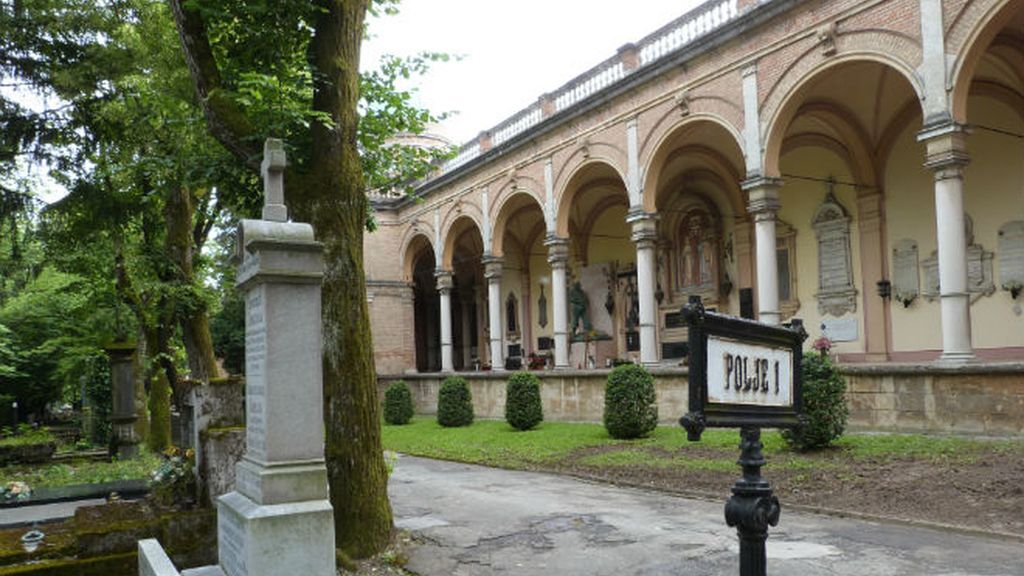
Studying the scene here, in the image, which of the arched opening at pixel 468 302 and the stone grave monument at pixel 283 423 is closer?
the stone grave monument at pixel 283 423

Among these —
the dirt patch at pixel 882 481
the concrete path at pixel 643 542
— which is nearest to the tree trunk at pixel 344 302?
the concrete path at pixel 643 542

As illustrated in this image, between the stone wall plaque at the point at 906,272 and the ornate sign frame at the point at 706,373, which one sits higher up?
the stone wall plaque at the point at 906,272

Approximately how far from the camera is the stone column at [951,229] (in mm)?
12859

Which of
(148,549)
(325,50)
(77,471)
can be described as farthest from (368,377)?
(77,471)

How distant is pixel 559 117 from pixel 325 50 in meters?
15.8

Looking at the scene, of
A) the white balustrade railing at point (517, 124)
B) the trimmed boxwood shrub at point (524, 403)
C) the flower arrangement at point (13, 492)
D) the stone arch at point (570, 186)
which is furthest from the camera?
the white balustrade railing at point (517, 124)

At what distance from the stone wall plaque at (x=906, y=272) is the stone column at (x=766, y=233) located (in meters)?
4.03

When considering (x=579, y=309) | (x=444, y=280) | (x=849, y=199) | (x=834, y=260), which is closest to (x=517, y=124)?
(x=444, y=280)

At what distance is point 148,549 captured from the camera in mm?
5383

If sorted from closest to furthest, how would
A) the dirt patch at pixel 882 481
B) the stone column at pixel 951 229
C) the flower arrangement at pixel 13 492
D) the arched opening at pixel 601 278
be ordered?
the dirt patch at pixel 882 481 < the flower arrangement at pixel 13 492 < the stone column at pixel 951 229 < the arched opening at pixel 601 278

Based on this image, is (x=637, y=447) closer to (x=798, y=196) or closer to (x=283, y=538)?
(x=283, y=538)

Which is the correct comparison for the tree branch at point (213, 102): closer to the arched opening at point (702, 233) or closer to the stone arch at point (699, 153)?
the stone arch at point (699, 153)

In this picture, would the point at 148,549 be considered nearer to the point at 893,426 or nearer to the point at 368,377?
the point at 368,377

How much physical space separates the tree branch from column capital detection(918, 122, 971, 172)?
11306 mm
